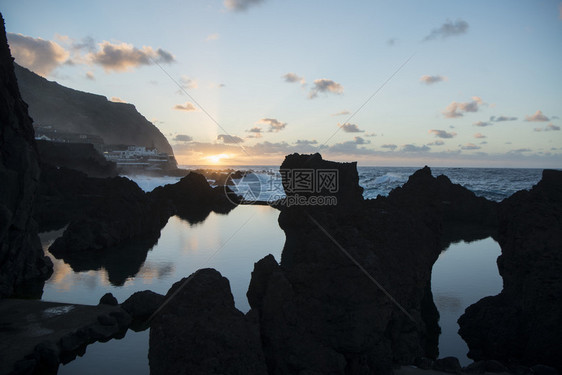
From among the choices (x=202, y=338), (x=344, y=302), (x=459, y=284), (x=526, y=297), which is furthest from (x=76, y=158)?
(x=526, y=297)

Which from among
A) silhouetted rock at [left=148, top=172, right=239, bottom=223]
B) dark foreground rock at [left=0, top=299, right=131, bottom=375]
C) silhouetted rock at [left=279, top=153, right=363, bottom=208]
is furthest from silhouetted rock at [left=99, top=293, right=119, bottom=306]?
silhouetted rock at [left=148, top=172, right=239, bottom=223]

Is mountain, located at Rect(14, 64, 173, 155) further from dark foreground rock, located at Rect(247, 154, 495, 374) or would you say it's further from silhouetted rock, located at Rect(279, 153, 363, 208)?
dark foreground rock, located at Rect(247, 154, 495, 374)

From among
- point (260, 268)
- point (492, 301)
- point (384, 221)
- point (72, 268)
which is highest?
point (384, 221)

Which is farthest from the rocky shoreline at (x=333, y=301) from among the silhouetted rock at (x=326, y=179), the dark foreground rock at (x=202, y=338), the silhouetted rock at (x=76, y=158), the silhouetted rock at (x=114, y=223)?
the silhouetted rock at (x=76, y=158)

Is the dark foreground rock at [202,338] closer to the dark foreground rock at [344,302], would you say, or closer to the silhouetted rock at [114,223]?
the dark foreground rock at [344,302]

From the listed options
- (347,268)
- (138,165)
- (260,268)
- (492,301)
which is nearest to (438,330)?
(492,301)

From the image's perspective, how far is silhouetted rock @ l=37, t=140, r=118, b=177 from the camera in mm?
67188

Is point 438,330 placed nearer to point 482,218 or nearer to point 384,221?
point 384,221

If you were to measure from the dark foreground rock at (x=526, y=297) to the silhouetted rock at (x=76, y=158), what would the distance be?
70467 millimetres

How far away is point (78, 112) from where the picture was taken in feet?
525

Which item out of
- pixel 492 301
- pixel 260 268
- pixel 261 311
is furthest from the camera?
pixel 492 301

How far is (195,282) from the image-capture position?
7.97 meters

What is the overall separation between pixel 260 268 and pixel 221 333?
268 centimetres

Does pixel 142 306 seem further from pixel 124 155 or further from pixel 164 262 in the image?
pixel 124 155
